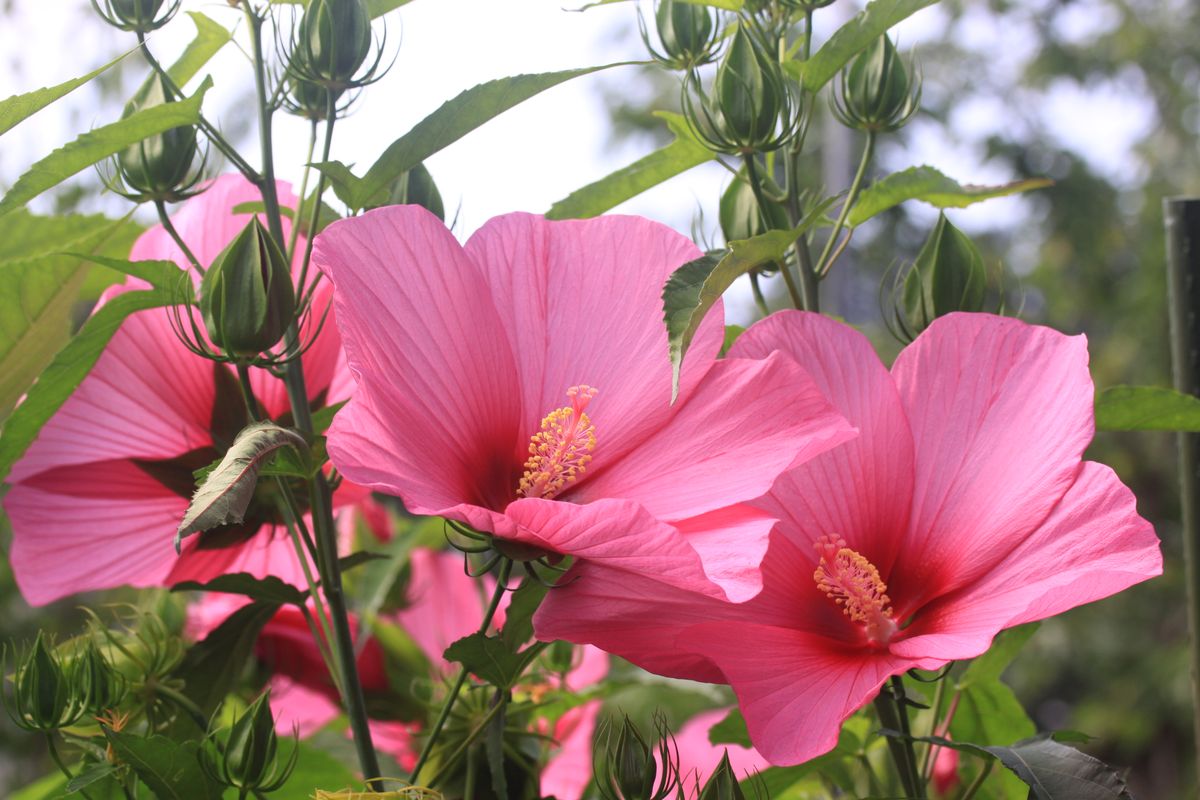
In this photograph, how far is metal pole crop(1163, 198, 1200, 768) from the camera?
473mm

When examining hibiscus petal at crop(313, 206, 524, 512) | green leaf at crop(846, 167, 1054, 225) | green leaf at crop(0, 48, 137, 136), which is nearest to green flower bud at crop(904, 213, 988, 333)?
green leaf at crop(846, 167, 1054, 225)

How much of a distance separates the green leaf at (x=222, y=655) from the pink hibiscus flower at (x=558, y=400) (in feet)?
0.35

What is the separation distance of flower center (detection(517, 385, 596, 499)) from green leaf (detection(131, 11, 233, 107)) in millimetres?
170

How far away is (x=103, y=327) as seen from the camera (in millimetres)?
387

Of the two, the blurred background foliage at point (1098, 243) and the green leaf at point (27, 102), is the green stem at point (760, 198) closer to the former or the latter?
the green leaf at point (27, 102)

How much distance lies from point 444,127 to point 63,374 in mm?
137

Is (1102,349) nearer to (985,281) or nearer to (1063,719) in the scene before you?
(1063,719)

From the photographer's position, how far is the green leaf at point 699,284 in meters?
0.30

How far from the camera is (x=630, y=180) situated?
0.43 meters

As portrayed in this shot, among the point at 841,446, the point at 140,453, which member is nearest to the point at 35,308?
the point at 140,453

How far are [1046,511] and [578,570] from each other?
12cm

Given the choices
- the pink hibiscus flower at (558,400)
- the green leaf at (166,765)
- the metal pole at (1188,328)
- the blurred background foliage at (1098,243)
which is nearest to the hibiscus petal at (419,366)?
the pink hibiscus flower at (558,400)

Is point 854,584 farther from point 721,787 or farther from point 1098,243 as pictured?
point 1098,243

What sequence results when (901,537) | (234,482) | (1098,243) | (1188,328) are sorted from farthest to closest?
(1098,243) → (1188,328) → (901,537) → (234,482)
